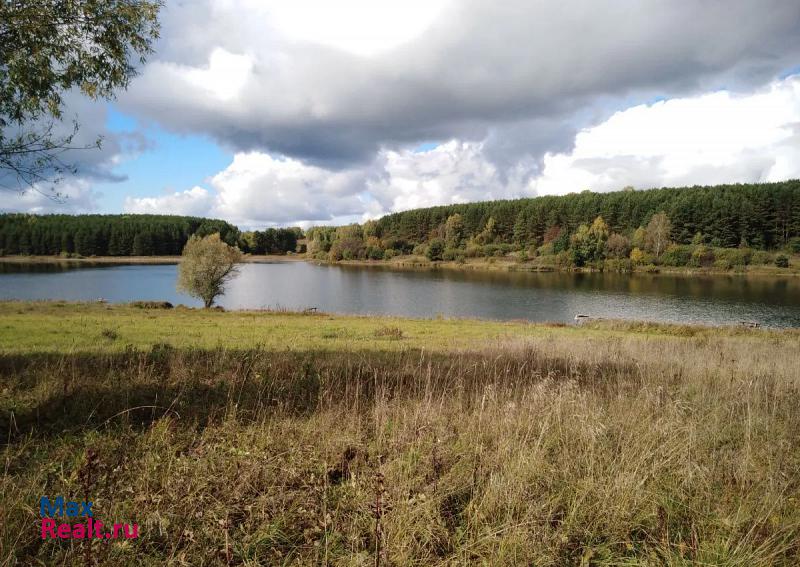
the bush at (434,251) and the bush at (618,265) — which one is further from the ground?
the bush at (434,251)

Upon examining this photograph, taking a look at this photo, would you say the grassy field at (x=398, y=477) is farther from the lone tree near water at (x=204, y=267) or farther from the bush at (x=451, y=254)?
the bush at (x=451, y=254)

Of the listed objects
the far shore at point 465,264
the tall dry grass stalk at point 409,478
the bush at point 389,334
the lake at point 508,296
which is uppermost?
the far shore at point 465,264

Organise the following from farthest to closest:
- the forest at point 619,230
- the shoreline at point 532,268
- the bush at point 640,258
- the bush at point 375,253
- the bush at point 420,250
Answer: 1. the bush at point 375,253
2. the bush at point 420,250
3. the forest at point 619,230
4. the bush at point 640,258
5. the shoreline at point 532,268

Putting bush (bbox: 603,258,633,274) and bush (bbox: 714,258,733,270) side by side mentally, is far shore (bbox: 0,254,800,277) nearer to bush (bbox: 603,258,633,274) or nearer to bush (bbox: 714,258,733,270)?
bush (bbox: 714,258,733,270)

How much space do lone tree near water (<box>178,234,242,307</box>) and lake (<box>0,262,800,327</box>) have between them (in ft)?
29.5

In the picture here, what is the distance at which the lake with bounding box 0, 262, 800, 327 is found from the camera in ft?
157

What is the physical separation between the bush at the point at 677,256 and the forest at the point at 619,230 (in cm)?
22

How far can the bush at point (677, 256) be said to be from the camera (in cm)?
10475

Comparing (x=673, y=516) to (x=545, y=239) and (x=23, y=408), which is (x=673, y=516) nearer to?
(x=23, y=408)

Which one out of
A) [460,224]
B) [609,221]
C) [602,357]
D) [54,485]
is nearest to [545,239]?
[609,221]

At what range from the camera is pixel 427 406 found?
16.7ft

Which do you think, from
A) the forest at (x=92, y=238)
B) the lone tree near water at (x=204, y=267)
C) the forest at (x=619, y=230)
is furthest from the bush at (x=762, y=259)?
the forest at (x=92, y=238)

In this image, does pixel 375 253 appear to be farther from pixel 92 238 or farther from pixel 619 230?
pixel 92 238

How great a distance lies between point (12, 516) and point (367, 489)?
2.62m
